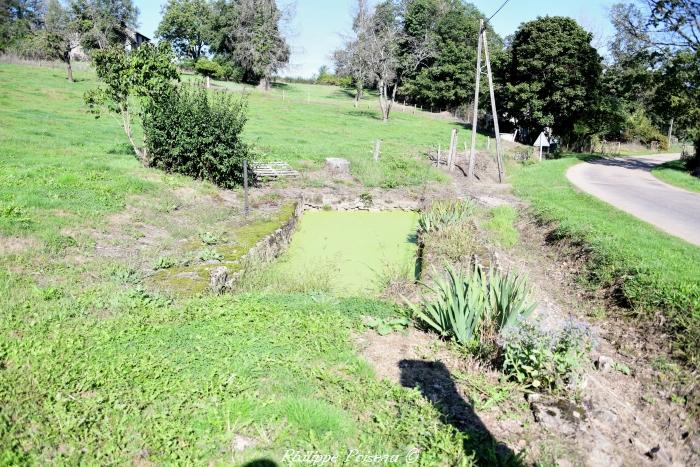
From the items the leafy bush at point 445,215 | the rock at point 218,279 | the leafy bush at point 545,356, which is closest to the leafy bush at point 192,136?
the leafy bush at point 445,215

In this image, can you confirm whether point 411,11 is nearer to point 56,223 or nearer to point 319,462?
point 56,223

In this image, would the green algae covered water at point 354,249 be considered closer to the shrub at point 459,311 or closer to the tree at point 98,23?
the shrub at point 459,311

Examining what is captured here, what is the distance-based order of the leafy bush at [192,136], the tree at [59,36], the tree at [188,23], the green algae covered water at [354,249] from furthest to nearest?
the tree at [188,23], the tree at [59,36], the leafy bush at [192,136], the green algae covered water at [354,249]

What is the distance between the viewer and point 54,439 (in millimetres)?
3516

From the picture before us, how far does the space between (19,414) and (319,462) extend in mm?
2302

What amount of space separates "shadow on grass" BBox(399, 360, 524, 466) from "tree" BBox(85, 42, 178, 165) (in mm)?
10897

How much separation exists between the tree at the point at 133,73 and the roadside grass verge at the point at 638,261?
34.4 ft

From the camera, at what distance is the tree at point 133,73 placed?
12461mm

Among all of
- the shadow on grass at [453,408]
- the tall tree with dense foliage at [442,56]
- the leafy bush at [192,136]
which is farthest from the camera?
the tall tree with dense foliage at [442,56]

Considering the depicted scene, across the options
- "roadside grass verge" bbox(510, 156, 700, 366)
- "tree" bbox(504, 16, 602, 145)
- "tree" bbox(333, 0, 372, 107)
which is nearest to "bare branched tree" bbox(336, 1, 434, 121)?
"tree" bbox(333, 0, 372, 107)

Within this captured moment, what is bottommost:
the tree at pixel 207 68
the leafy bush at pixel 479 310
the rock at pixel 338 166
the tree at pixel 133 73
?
the leafy bush at pixel 479 310

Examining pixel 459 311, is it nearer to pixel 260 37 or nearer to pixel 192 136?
pixel 192 136

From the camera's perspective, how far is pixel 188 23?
191 feet

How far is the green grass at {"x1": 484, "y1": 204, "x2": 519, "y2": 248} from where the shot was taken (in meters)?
10.9
